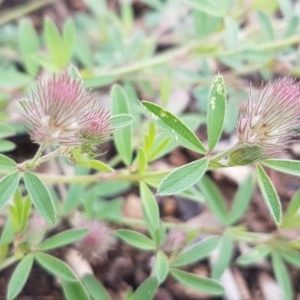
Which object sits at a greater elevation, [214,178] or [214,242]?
[214,178]

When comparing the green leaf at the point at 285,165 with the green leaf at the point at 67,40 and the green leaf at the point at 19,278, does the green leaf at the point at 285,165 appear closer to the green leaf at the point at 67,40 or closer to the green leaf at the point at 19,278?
the green leaf at the point at 19,278

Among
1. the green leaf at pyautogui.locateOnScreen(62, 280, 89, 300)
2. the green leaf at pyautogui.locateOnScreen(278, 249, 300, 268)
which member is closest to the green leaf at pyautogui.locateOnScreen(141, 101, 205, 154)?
the green leaf at pyautogui.locateOnScreen(62, 280, 89, 300)

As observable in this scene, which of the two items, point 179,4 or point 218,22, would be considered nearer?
point 218,22

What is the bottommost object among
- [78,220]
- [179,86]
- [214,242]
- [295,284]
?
[295,284]

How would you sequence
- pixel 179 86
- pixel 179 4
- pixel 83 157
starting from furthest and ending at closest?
pixel 179 4, pixel 179 86, pixel 83 157

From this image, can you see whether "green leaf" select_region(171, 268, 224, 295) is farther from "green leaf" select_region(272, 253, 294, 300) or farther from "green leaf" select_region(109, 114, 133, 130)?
"green leaf" select_region(109, 114, 133, 130)

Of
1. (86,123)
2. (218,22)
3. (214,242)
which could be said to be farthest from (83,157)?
(218,22)

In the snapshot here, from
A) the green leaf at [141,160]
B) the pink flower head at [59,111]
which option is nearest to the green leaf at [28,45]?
the green leaf at [141,160]

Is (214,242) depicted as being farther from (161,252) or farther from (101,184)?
(101,184)
